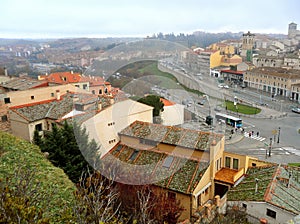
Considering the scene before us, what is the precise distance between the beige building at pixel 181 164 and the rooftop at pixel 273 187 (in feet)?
1.42

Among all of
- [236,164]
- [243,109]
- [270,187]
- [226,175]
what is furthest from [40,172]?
[243,109]

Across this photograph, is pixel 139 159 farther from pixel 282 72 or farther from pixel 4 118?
pixel 282 72

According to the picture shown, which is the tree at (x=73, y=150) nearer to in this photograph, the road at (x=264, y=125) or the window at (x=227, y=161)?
the road at (x=264, y=125)

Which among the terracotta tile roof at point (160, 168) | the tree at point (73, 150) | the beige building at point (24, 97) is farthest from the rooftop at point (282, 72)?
the tree at point (73, 150)

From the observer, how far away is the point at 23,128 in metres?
12.9

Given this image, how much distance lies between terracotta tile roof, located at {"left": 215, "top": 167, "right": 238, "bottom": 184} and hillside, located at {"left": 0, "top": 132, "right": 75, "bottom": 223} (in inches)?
191

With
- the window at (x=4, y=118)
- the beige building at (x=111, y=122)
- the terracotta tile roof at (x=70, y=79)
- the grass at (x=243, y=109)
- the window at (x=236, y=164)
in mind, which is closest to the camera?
the beige building at (x=111, y=122)

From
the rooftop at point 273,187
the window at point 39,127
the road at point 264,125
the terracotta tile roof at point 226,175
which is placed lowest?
the road at point 264,125

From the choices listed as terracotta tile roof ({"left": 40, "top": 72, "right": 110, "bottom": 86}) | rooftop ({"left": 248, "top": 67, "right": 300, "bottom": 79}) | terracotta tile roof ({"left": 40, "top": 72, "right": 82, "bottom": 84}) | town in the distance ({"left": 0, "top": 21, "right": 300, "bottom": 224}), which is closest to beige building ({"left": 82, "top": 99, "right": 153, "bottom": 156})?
town in the distance ({"left": 0, "top": 21, "right": 300, "bottom": 224})

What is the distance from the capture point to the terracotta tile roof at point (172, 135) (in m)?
9.20

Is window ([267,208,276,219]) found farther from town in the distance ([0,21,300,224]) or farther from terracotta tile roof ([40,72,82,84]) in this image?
terracotta tile roof ([40,72,82,84])

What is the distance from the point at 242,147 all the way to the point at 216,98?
32.0ft

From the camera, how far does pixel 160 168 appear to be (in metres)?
9.01

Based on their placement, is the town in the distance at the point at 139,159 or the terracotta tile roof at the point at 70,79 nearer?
the town in the distance at the point at 139,159
